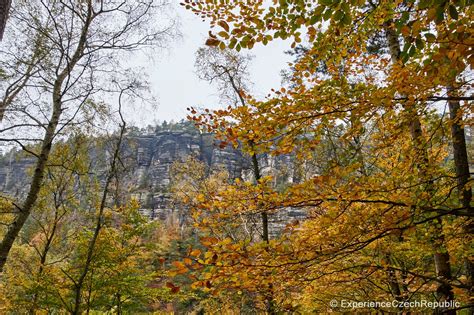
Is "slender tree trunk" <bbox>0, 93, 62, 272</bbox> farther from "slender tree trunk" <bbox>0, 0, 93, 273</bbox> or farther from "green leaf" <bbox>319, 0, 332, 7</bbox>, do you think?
"green leaf" <bbox>319, 0, 332, 7</bbox>

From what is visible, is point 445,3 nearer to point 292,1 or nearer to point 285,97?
point 292,1

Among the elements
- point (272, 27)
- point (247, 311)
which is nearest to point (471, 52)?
point (272, 27)

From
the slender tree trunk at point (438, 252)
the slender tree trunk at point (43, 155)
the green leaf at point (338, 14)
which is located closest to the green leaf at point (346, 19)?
the green leaf at point (338, 14)

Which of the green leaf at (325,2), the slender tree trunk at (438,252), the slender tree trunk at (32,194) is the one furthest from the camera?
the slender tree trunk at (32,194)

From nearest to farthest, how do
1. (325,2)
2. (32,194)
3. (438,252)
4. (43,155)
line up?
(325,2)
(438,252)
(32,194)
(43,155)

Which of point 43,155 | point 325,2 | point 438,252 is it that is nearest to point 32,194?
point 43,155

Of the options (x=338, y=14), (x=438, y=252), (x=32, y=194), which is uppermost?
(x=338, y=14)

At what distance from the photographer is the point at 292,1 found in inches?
80.7

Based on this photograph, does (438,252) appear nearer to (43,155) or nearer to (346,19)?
(346,19)

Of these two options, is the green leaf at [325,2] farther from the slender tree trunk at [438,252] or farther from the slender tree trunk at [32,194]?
the slender tree trunk at [32,194]

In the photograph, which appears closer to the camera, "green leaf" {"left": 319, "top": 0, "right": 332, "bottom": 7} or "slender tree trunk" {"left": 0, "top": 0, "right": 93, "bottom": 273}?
"green leaf" {"left": 319, "top": 0, "right": 332, "bottom": 7}

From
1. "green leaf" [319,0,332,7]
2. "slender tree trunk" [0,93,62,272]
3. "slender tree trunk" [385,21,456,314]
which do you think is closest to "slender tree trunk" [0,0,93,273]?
"slender tree trunk" [0,93,62,272]

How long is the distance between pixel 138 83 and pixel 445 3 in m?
6.31

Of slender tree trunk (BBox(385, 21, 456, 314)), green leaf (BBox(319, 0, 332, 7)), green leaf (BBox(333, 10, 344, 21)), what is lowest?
slender tree trunk (BBox(385, 21, 456, 314))
